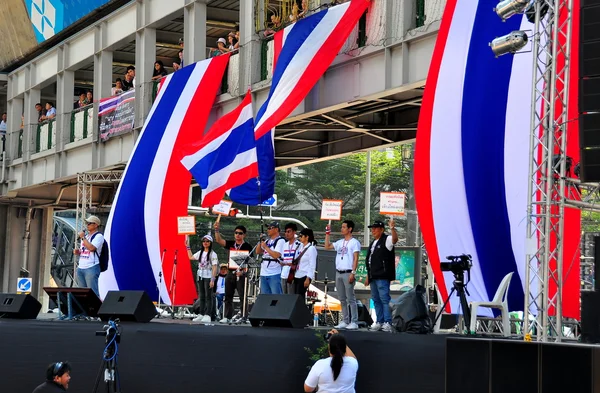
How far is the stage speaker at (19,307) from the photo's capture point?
734 inches

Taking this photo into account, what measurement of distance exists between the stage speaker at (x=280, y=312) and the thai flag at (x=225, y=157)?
4.59 m

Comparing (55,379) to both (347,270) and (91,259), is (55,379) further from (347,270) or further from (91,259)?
(91,259)

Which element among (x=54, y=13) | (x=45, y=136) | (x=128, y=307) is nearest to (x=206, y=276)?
(x=128, y=307)

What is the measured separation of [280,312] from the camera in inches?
597

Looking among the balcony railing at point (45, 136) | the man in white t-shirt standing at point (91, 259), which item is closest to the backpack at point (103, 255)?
the man in white t-shirt standing at point (91, 259)

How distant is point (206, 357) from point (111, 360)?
4.63 ft

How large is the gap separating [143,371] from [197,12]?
1219 cm

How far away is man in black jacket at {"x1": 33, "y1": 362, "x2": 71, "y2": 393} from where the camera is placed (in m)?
11.3

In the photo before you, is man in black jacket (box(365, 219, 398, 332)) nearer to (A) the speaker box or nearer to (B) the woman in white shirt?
(B) the woman in white shirt

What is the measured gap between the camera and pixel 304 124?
79.6 feet

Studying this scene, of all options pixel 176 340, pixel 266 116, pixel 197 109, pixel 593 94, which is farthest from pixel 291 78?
pixel 593 94

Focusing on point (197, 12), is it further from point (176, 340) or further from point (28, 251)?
point (28, 251)

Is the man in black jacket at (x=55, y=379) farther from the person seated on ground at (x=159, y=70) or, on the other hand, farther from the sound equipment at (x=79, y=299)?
the person seated on ground at (x=159, y=70)

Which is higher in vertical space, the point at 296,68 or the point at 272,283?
the point at 296,68
